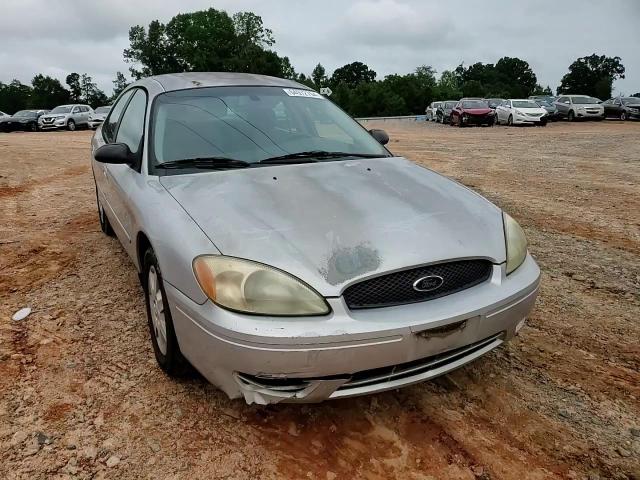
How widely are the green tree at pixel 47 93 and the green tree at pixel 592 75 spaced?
77.7 metres

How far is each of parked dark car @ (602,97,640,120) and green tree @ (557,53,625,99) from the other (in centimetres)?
4870

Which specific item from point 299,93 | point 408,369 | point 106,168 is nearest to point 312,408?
point 408,369

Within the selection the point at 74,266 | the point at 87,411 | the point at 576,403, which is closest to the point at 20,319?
the point at 74,266

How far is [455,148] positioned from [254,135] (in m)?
12.0

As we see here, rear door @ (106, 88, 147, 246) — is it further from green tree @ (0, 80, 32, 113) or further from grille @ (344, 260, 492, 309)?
green tree @ (0, 80, 32, 113)

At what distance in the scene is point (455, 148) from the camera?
14414mm

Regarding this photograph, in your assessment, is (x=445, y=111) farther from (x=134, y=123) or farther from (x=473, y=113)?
(x=134, y=123)

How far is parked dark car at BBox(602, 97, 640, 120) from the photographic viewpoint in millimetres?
26797

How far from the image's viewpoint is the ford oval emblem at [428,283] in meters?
2.13

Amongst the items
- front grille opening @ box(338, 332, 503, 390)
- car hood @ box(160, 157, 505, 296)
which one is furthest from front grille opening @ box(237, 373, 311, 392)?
car hood @ box(160, 157, 505, 296)

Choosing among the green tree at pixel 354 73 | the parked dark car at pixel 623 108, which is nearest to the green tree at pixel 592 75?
the green tree at pixel 354 73

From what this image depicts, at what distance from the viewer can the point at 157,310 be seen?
2.71 m

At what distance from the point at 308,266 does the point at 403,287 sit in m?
0.39

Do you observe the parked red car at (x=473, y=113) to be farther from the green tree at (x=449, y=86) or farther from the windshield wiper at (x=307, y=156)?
the green tree at (x=449, y=86)
